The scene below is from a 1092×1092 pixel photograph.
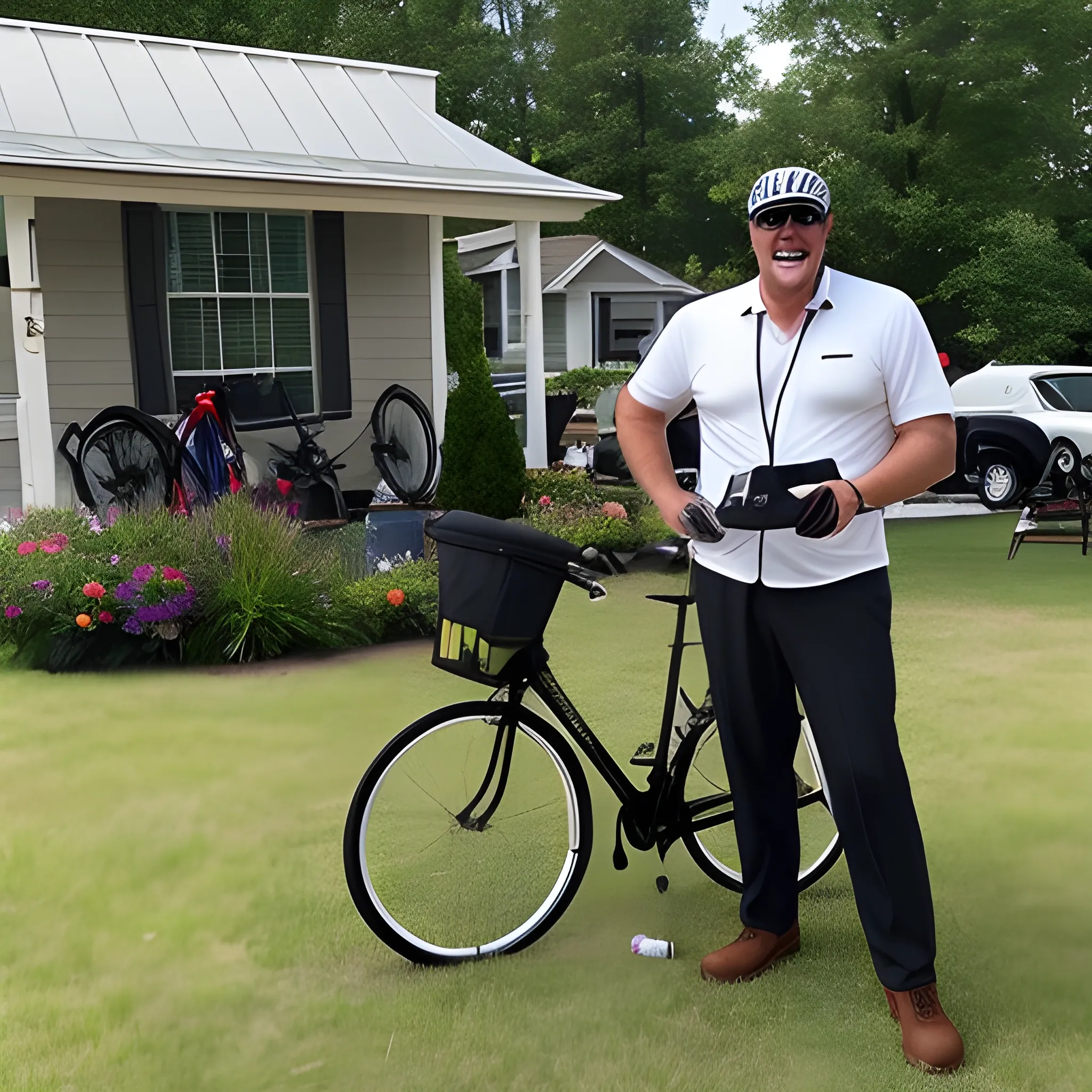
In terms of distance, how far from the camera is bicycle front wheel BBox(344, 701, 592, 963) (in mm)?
3424

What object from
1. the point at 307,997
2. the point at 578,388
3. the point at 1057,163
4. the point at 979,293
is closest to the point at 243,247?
the point at 307,997

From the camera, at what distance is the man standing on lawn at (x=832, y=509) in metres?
2.91

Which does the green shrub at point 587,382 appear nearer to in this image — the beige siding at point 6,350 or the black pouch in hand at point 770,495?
the beige siding at point 6,350

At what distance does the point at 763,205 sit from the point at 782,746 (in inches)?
53.2

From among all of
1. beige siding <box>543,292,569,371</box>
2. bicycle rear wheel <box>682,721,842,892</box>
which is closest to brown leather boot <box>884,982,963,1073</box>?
bicycle rear wheel <box>682,721,842,892</box>

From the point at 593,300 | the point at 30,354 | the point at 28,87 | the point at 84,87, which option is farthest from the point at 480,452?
the point at 593,300

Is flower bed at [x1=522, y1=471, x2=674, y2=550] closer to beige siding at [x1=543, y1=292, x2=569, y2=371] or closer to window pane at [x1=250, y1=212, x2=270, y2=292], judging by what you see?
window pane at [x1=250, y1=212, x2=270, y2=292]

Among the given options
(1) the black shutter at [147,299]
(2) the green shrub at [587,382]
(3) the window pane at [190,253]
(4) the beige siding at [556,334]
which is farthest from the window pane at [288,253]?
(4) the beige siding at [556,334]

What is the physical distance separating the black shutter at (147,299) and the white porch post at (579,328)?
18.9 metres

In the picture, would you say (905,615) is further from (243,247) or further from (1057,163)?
(1057,163)

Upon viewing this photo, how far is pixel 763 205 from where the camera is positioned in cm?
294

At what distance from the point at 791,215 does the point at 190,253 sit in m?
9.17

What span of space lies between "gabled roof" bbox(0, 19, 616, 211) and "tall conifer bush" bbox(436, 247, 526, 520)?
71.3 inches

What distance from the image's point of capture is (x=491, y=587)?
3199 mm
